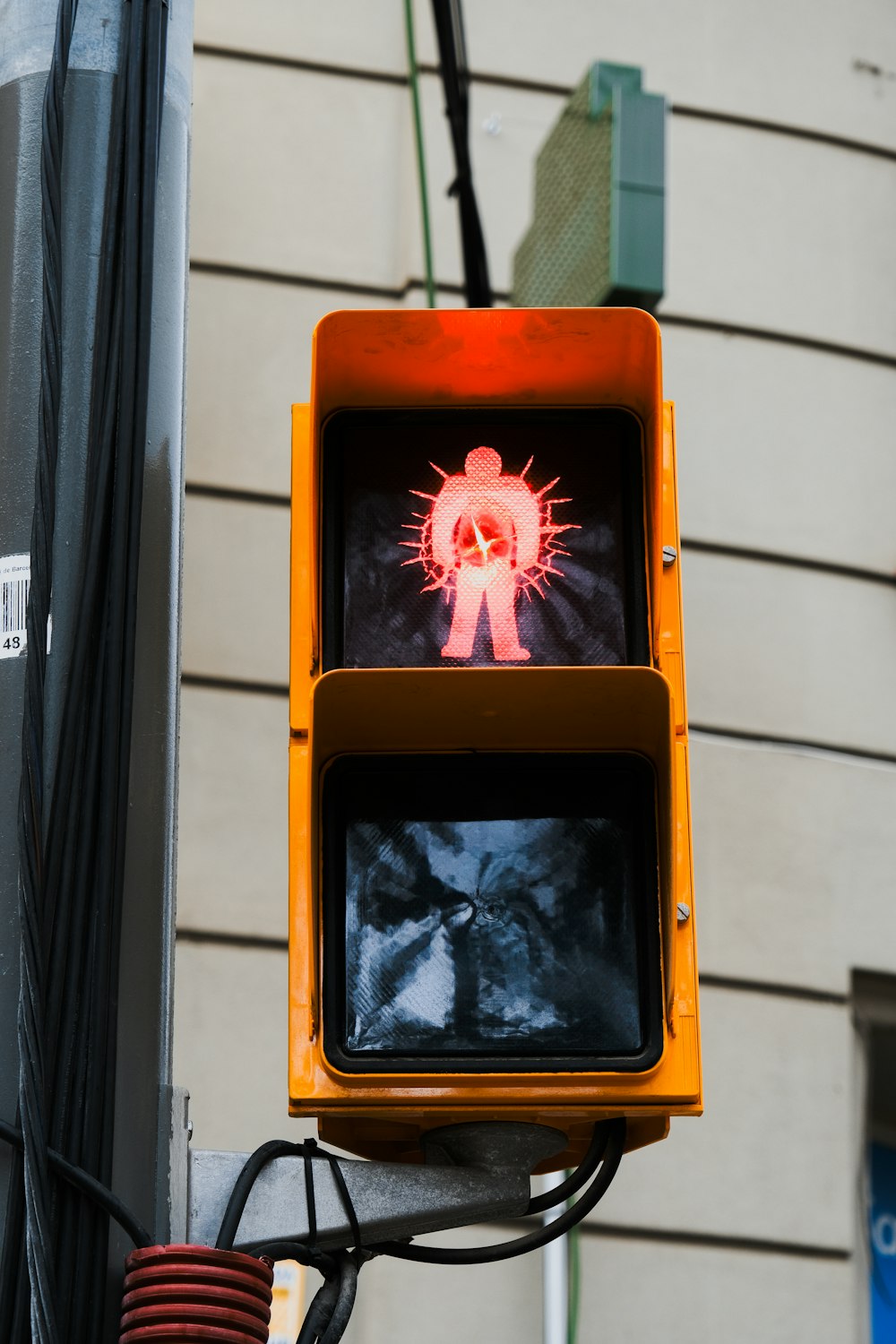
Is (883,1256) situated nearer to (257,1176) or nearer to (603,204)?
(603,204)

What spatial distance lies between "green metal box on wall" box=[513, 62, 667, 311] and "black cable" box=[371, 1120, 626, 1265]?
312cm

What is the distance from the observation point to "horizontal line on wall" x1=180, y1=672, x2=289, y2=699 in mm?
5727

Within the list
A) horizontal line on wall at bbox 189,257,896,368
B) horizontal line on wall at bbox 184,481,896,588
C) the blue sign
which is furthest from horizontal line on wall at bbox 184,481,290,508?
the blue sign

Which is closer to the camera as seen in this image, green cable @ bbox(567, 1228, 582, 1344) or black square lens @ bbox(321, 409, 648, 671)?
black square lens @ bbox(321, 409, 648, 671)

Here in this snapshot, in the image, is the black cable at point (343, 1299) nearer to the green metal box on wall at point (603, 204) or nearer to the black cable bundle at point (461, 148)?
the black cable bundle at point (461, 148)

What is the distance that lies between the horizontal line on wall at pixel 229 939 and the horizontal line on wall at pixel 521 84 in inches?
111

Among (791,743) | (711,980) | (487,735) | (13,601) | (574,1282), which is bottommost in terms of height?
(574,1282)

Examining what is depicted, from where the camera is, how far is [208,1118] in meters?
5.31

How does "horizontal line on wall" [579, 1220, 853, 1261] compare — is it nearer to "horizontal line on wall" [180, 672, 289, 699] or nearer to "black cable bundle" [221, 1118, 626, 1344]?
"horizontal line on wall" [180, 672, 289, 699]

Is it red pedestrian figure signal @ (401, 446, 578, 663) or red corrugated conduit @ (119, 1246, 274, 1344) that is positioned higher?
red pedestrian figure signal @ (401, 446, 578, 663)

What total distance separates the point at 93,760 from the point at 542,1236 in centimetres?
87

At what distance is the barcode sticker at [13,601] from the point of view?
2.40m

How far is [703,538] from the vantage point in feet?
20.4

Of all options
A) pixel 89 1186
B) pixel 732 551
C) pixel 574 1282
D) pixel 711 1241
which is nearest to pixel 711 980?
pixel 711 1241
